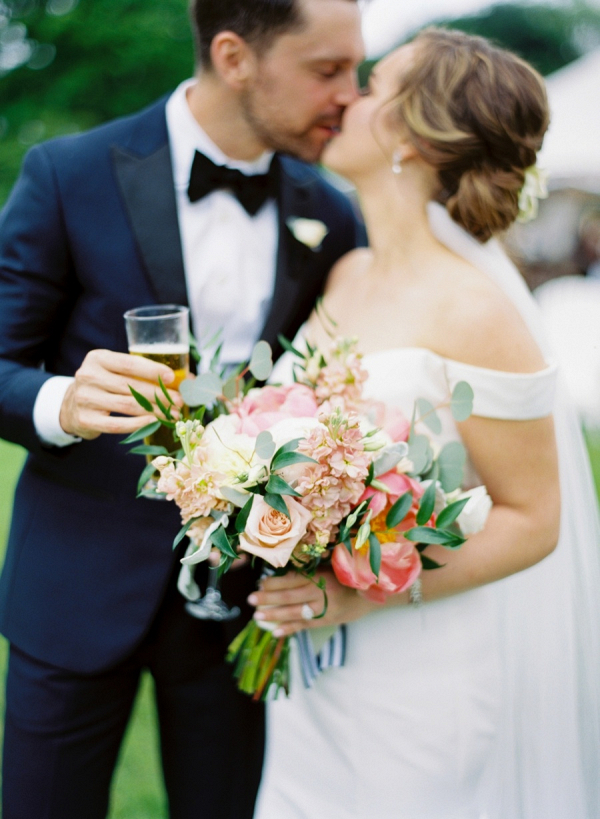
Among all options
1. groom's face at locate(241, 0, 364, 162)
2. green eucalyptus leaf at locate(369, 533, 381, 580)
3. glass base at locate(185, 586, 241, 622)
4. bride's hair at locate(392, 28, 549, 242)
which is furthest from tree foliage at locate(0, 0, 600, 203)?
green eucalyptus leaf at locate(369, 533, 381, 580)

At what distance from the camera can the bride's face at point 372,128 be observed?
7.07 ft

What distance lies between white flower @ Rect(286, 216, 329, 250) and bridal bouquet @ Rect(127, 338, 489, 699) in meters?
0.62

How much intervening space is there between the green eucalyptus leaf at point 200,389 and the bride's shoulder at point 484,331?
0.67 metres

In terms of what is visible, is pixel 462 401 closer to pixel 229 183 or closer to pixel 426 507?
pixel 426 507

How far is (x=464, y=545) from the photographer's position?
1.85 m

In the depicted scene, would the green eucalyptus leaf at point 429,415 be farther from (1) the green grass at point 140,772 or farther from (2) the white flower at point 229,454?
(1) the green grass at point 140,772

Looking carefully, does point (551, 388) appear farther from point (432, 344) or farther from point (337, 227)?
point (337, 227)

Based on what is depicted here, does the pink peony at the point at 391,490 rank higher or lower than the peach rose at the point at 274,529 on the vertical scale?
lower

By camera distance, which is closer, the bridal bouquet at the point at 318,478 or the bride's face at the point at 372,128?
the bridal bouquet at the point at 318,478

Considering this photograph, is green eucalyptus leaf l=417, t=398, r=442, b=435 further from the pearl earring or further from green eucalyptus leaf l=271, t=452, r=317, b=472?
the pearl earring

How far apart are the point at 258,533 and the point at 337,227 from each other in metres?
1.45

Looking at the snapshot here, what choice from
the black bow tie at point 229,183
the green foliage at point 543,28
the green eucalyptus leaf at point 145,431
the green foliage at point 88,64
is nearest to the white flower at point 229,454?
the green eucalyptus leaf at point 145,431

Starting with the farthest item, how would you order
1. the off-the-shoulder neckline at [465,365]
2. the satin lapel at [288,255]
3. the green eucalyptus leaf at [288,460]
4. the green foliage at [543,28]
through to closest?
1. the green foliage at [543,28]
2. the satin lapel at [288,255]
3. the off-the-shoulder neckline at [465,365]
4. the green eucalyptus leaf at [288,460]

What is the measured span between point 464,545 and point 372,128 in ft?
4.04
